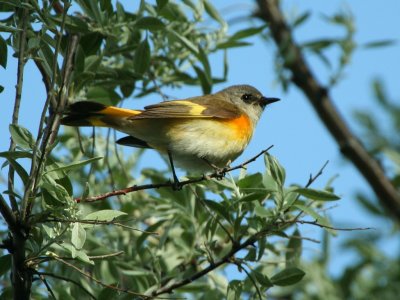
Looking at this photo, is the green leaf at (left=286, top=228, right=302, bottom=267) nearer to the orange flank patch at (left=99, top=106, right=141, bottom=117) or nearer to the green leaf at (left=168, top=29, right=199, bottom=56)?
the green leaf at (left=168, top=29, right=199, bottom=56)

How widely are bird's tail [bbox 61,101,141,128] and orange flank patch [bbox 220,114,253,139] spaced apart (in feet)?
2.28

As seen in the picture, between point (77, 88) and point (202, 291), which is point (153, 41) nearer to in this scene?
point (77, 88)

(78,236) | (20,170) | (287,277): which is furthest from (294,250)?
(20,170)

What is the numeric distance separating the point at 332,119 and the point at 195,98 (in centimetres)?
135

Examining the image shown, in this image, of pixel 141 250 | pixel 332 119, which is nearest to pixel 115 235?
pixel 141 250

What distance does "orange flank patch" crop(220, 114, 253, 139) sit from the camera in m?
4.32

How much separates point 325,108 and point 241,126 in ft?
3.18

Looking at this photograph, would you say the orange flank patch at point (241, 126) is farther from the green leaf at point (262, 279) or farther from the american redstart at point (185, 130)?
the green leaf at point (262, 279)

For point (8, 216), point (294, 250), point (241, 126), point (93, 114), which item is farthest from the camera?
point (241, 126)

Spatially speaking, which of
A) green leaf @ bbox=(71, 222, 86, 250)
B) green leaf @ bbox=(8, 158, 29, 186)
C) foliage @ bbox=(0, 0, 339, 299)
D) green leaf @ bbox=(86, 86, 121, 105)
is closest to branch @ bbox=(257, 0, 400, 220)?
foliage @ bbox=(0, 0, 339, 299)

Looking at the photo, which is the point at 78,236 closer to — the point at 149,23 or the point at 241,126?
the point at 149,23

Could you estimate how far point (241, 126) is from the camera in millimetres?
4391

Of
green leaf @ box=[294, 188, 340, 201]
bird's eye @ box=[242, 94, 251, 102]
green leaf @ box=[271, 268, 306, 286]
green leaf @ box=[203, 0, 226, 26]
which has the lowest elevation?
green leaf @ box=[271, 268, 306, 286]

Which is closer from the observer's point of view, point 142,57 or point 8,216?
point 8,216
